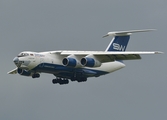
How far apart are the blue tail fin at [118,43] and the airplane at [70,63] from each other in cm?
105

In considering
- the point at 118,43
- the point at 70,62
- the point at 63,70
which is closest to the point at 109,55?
the point at 70,62

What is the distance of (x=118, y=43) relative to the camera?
170 feet

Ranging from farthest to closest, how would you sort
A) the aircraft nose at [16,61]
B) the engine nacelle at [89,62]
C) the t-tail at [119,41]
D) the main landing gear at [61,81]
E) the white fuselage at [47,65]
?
the t-tail at [119,41]
the main landing gear at [61,81]
the engine nacelle at [89,62]
the white fuselage at [47,65]
the aircraft nose at [16,61]

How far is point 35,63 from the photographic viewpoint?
4781 centimetres

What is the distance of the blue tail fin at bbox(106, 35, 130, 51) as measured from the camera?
51.7m

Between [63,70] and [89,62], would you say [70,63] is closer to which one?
[63,70]

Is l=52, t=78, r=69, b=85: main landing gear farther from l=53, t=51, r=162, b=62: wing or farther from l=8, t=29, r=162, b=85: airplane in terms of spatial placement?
l=53, t=51, r=162, b=62: wing

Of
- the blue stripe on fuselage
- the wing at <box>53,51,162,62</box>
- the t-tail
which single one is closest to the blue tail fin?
the t-tail

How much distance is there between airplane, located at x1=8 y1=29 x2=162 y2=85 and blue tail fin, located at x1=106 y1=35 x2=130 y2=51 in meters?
1.05

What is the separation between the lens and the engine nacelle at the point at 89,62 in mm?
48031

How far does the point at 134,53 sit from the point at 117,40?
4.70 metres

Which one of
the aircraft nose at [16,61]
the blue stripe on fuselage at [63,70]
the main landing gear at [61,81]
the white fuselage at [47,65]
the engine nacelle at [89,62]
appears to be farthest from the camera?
the main landing gear at [61,81]

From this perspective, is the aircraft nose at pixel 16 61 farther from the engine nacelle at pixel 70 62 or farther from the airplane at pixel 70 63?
the engine nacelle at pixel 70 62

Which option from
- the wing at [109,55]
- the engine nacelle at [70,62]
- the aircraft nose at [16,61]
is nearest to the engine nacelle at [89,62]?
the engine nacelle at [70,62]
